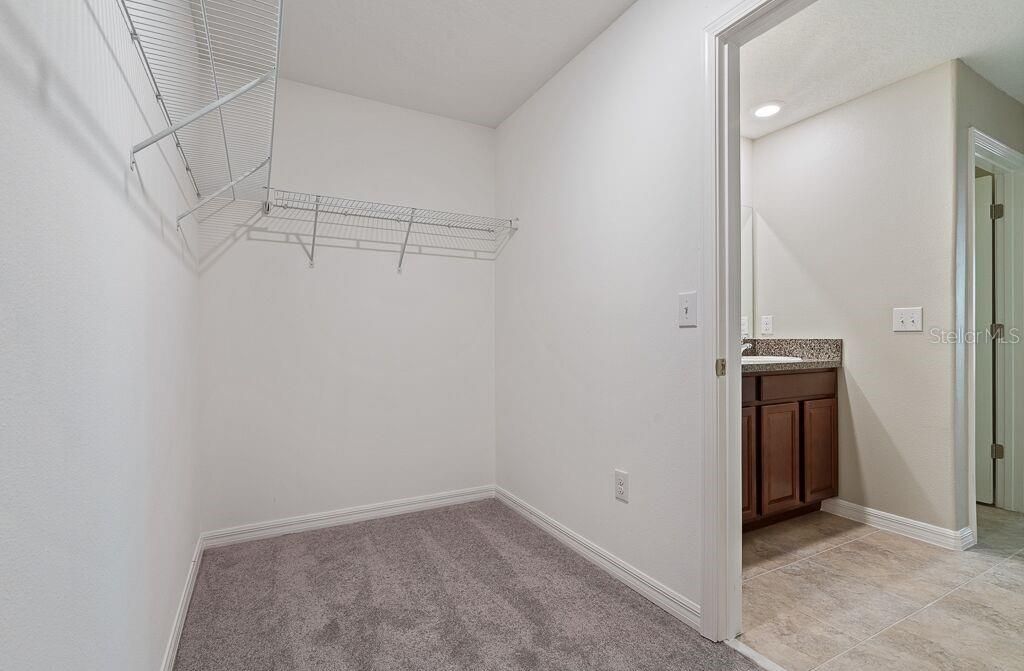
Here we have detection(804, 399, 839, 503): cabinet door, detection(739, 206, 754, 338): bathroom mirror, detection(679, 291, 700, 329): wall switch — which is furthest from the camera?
detection(739, 206, 754, 338): bathroom mirror

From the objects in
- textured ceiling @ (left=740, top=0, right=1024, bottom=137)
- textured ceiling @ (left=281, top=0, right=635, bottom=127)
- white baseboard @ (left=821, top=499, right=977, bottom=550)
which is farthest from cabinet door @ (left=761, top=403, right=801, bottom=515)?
textured ceiling @ (left=281, top=0, right=635, bottom=127)

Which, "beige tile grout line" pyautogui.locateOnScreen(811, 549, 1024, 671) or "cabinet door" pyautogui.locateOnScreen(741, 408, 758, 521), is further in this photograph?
"cabinet door" pyautogui.locateOnScreen(741, 408, 758, 521)

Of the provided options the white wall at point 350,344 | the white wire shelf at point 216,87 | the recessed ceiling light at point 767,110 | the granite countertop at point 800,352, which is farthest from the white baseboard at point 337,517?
the recessed ceiling light at point 767,110

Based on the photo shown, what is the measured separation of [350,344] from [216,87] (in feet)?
5.14

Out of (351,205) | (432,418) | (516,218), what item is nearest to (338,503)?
(432,418)

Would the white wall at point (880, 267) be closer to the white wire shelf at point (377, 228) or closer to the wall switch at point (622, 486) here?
the wall switch at point (622, 486)

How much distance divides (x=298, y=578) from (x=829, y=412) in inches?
112

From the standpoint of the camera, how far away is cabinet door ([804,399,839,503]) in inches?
103

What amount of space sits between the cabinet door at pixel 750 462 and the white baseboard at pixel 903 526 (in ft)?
2.52

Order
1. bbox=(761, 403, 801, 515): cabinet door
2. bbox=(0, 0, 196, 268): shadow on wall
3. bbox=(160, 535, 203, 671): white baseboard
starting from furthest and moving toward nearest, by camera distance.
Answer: bbox=(761, 403, 801, 515): cabinet door, bbox=(160, 535, 203, 671): white baseboard, bbox=(0, 0, 196, 268): shadow on wall

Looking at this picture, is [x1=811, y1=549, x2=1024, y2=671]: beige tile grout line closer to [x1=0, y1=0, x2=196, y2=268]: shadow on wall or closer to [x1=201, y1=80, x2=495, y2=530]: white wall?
[x1=201, y1=80, x2=495, y2=530]: white wall

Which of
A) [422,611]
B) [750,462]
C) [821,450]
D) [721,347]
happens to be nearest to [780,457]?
[750,462]

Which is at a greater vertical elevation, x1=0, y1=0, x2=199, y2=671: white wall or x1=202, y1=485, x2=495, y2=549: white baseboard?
x1=0, y1=0, x2=199, y2=671: white wall

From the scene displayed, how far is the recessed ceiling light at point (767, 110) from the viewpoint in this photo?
108 inches
